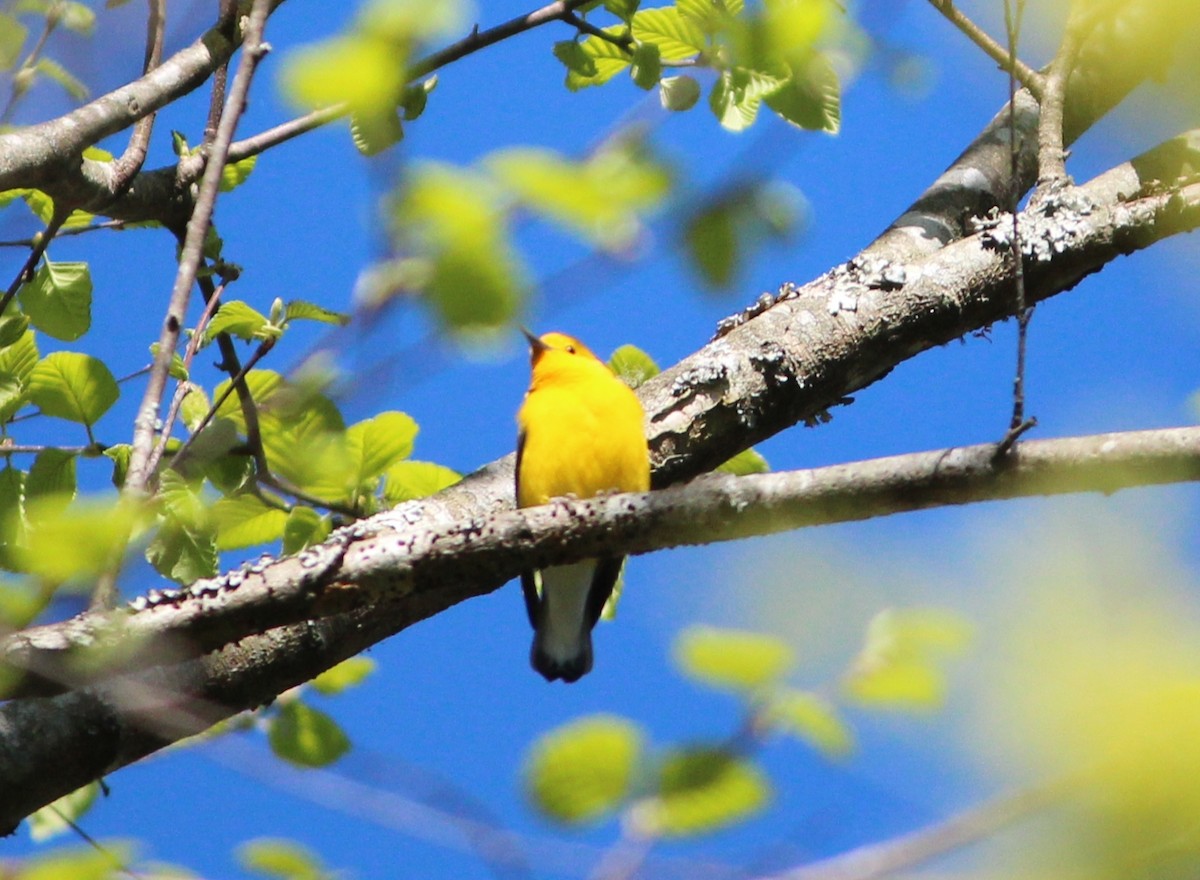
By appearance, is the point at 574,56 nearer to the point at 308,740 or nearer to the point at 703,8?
the point at 703,8

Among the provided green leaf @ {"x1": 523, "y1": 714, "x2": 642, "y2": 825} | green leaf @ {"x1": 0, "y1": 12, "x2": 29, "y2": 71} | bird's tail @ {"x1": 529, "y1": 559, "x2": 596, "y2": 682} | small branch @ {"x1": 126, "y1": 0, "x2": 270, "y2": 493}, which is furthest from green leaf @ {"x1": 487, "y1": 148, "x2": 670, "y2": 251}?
bird's tail @ {"x1": 529, "y1": 559, "x2": 596, "y2": 682}

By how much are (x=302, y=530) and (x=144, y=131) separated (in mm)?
1301

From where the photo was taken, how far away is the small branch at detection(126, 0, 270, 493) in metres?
1.78

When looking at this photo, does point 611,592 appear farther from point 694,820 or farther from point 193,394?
point 694,820

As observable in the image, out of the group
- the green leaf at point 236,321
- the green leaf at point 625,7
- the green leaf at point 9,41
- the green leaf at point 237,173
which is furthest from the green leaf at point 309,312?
the green leaf at point 625,7

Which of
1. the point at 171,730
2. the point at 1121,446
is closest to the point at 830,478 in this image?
the point at 1121,446

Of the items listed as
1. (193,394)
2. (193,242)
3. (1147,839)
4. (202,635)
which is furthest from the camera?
(193,394)

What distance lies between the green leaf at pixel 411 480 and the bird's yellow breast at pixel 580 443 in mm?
437

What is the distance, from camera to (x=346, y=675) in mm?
3477

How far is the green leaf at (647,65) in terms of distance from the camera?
321 centimetres

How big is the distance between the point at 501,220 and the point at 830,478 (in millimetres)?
1289

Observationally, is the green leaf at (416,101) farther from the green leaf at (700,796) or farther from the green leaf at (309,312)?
the green leaf at (700,796)

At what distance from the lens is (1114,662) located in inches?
38.2

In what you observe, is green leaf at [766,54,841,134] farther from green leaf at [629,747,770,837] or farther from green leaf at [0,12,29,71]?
green leaf at [0,12,29,71]
